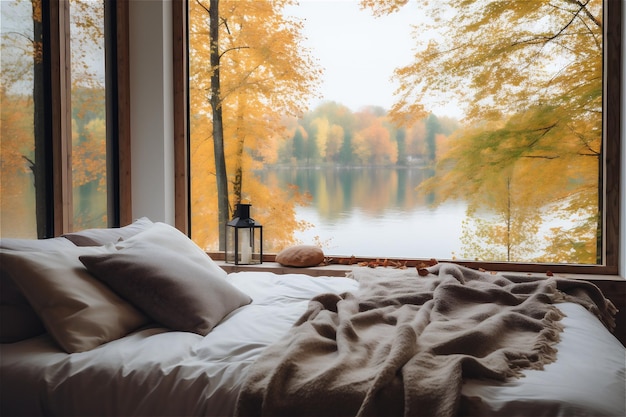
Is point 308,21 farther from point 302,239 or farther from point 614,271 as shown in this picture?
point 614,271

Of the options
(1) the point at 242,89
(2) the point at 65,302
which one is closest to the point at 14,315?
(2) the point at 65,302

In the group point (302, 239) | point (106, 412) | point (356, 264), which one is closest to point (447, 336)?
point (106, 412)

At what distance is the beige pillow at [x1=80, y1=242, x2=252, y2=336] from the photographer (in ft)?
7.02

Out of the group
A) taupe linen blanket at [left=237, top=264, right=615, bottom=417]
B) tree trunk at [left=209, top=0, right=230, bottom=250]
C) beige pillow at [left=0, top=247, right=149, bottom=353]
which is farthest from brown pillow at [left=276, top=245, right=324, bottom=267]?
beige pillow at [left=0, top=247, right=149, bottom=353]

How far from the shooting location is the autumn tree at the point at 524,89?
384cm

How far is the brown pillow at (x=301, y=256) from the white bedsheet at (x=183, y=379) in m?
1.94

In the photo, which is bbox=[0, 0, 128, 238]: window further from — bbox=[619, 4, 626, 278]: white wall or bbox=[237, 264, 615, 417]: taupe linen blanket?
bbox=[619, 4, 626, 278]: white wall

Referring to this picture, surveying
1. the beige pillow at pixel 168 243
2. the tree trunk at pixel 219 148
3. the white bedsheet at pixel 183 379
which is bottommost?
the white bedsheet at pixel 183 379

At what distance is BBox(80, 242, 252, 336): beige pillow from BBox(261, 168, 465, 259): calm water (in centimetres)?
214

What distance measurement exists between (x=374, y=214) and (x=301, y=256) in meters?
0.66

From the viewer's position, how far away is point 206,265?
2629 millimetres

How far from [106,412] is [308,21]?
3.31m

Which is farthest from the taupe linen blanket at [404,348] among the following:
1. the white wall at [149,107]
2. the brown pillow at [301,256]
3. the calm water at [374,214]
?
the white wall at [149,107]

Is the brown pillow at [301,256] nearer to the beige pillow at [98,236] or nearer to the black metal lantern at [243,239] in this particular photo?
the black metal lantern at [243,239]
